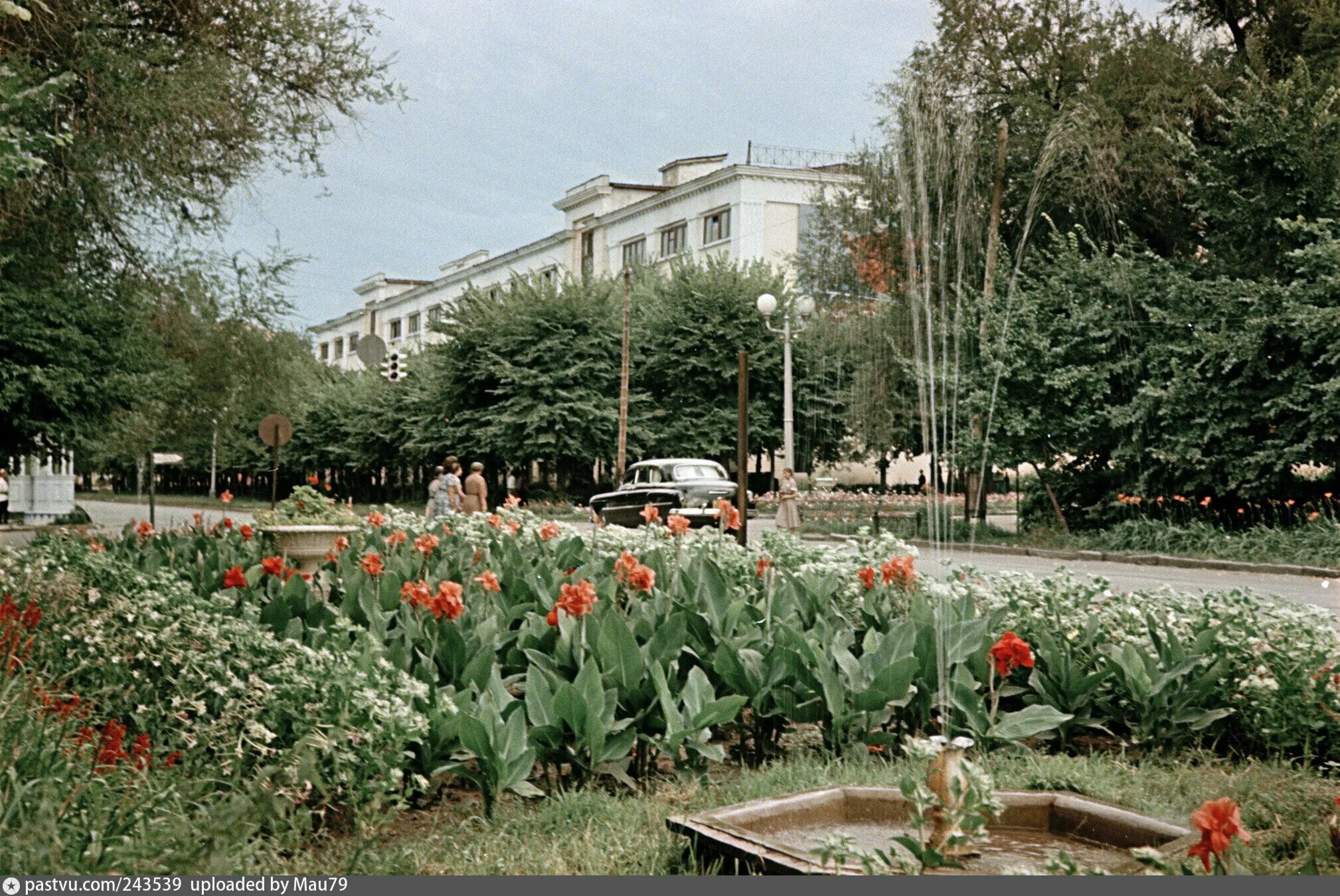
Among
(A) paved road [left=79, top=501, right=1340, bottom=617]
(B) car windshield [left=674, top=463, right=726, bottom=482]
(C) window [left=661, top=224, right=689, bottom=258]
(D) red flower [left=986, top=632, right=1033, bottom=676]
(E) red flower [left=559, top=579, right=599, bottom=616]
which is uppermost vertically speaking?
(C) window [left=661, top=224, right=689, bottom=258]

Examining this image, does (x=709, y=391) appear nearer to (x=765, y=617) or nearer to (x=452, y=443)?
(x=452, y=443)

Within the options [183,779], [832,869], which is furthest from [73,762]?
[832,869]

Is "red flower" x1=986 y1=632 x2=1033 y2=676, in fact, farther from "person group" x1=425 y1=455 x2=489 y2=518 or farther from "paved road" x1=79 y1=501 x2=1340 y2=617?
"person group" x1=425 y1=455 x2=489 y2=518

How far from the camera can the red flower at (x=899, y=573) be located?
6.85 meters

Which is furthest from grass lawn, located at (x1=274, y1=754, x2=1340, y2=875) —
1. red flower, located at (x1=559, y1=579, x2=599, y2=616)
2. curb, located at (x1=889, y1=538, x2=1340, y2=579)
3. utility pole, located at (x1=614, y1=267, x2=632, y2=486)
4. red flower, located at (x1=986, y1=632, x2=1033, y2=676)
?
utility pole, located at (x1=614, y1=267, x2=632, y2=486)

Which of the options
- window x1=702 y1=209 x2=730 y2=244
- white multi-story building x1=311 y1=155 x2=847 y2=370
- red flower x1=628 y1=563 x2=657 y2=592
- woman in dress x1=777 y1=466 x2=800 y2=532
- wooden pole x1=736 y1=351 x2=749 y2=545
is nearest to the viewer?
red flower x1=628 y1=563 x2=657 y2=592

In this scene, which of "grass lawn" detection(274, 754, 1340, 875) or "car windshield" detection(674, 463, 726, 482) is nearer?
"grass lawn" detection(274, 754, 1340, 875)

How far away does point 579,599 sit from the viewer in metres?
5.54

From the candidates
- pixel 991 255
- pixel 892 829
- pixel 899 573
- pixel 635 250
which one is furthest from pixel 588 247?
pixel 892 829

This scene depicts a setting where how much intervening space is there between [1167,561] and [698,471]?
39.4ft

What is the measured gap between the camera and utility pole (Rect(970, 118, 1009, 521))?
23.1m

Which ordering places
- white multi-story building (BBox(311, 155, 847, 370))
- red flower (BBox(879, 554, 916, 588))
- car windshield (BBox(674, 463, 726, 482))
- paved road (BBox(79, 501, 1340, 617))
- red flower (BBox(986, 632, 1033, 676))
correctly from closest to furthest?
red flower (BBox(986, 632, 1033, 676)), red flower (BBox(879, 554, 916, 588)), paved road (BBox(79, 501, 1340, 617)), car windshield (BBox(674, 463, 726, 482)), white multi-story building (BBox(311, 155, 847, 370))

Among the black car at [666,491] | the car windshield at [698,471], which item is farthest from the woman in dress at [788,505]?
the car windshield at [698,471]

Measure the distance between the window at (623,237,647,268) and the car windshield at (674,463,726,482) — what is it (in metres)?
22.9
